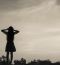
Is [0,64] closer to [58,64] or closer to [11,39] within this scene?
[11,39]

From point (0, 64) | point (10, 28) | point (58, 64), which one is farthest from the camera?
point (58, 64)

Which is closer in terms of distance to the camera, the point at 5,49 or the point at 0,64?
the point at 5,49

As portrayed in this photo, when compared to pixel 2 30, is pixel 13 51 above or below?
below

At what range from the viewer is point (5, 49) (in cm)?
3881

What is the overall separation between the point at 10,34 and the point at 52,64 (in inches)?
461

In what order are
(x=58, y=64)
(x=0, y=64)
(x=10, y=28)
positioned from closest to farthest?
1. (x=10, y=28)
2. (x=0, y=64)
3. (x=58, y=64)

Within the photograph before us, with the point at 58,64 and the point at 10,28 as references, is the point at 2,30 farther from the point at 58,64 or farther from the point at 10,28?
the point at 58,64

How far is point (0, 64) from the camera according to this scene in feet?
142

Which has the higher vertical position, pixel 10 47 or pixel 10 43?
pixel 10 43

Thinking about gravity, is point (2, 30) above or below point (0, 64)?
above

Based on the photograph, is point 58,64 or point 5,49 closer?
point 5,49

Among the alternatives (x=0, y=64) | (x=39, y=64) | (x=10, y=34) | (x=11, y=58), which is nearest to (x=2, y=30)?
(x=10, y=34)

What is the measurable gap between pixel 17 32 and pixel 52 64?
37.2 feet


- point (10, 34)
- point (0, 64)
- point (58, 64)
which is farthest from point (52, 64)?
point (10, 34)
